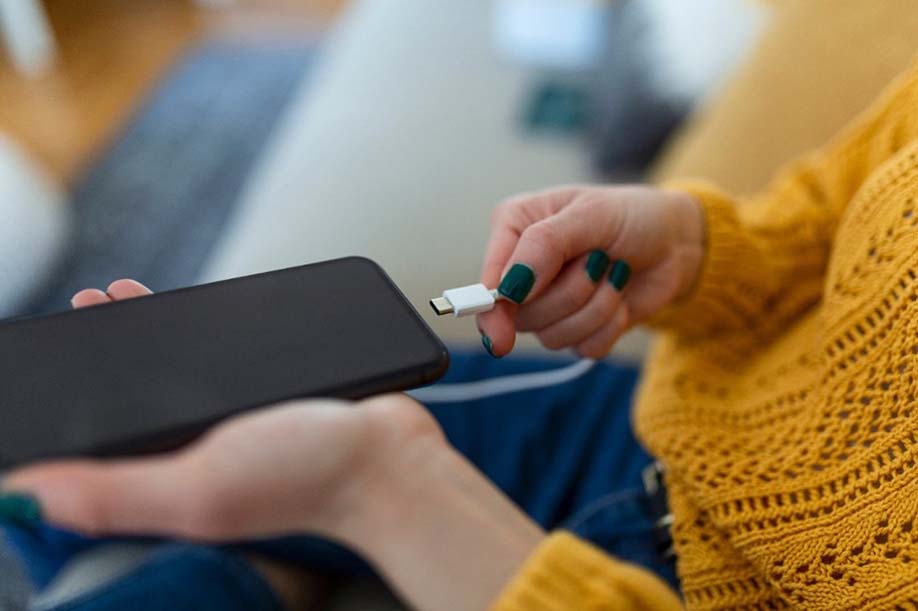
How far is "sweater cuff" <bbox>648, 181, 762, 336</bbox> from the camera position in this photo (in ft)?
1.82

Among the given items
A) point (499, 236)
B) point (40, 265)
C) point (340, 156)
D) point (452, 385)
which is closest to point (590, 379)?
point (452, 385)

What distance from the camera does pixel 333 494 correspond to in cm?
28

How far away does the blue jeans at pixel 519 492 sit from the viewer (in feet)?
1.63

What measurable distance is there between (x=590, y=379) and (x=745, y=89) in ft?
1.05

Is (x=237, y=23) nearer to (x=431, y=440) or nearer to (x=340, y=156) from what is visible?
(x=340, y=156)

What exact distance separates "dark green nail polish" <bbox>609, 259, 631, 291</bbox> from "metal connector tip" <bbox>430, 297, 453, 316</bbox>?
0.12 metres

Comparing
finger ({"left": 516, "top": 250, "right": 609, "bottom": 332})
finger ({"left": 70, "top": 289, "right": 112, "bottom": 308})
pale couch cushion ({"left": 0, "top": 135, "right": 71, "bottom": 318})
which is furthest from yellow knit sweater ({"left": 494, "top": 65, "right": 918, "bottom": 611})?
pale couch cushion ({"left": 0, "top": 135, "right": 71, "bottom": 318})

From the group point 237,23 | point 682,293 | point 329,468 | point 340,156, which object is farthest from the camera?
point 237,23

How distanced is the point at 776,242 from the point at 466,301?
0.29 m

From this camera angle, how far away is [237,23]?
2102mm

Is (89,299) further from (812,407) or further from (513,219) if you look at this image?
(812,407)

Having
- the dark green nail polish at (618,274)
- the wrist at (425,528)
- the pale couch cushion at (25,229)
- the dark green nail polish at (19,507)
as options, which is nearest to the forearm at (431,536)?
the wrist at (425,528)

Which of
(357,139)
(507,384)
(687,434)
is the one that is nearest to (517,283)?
(687,434)

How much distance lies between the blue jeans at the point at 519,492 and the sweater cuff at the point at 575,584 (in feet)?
0.44
